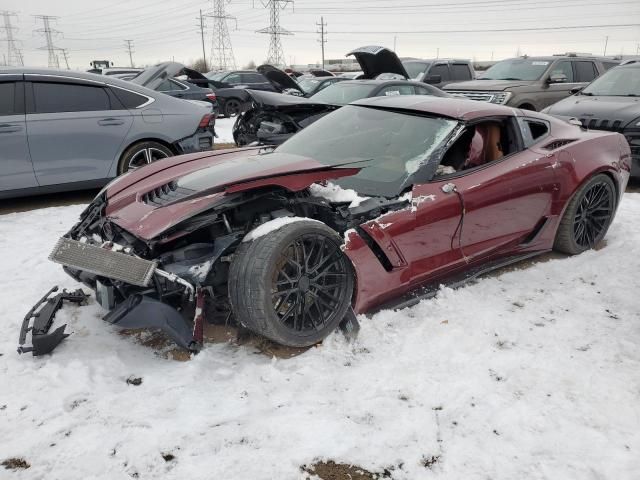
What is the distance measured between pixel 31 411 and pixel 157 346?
28.8 inches

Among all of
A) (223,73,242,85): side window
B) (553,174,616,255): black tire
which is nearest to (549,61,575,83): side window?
(553,174,616,255): black tire

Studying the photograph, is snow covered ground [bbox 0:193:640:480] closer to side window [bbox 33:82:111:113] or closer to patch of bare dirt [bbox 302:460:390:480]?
patch of bare dirt [bbox 302:460:390:480]

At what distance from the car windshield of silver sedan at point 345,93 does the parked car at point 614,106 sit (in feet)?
9.38

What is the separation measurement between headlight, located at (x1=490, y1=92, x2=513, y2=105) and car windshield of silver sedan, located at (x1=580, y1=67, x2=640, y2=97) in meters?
1.58

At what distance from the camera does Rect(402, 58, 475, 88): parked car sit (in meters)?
12.1

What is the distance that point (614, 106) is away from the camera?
277 inches

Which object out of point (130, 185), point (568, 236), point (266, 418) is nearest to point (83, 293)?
point (130, 185)

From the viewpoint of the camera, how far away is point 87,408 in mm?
2340

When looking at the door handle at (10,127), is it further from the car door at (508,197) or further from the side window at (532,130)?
the side window at (532,130)

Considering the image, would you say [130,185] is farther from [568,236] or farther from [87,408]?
[568,236]

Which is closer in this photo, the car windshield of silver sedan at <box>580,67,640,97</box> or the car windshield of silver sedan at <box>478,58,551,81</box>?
the car windshield of silver sedan at <box>580,67,640,97</box>

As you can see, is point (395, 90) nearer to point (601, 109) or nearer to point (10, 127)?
point (601, 109)

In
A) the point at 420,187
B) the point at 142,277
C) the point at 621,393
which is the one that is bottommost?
the point at 621,393

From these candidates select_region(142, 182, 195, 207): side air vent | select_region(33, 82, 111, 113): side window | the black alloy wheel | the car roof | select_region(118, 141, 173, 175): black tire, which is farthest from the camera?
select_region(118, 141, 173, 175): black tire
